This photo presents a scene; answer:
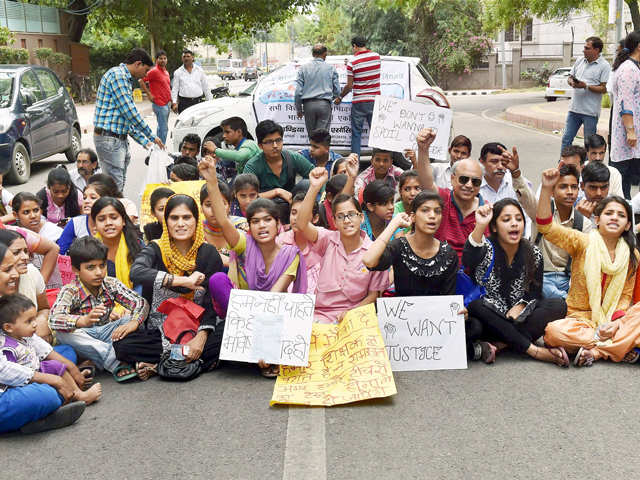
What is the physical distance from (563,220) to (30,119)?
977 centimetres

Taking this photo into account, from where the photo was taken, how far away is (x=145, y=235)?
19.5 feet

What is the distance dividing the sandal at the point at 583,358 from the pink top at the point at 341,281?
1268mm

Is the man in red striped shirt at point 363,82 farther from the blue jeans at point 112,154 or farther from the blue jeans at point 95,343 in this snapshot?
the blue jeans at point 95,343

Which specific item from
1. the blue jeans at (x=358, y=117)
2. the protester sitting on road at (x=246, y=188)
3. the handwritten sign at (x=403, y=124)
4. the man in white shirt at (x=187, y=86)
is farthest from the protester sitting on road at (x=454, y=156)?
the man in white shirt at (x=187, y=86)

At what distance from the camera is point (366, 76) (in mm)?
10102

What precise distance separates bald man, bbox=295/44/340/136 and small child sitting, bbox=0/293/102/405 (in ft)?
20.4

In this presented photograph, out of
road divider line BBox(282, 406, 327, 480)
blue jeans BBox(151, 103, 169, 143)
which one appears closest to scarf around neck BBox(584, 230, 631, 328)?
road divider line BBox(282, 406, 327, 480)

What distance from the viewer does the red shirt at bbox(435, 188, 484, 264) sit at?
5465 mm

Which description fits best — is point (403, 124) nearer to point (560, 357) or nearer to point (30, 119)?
point (560, 357)

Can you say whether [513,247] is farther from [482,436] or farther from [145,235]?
[145,235]

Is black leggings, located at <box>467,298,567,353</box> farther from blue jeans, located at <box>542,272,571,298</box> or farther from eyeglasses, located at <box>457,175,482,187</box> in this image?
eyeglasses, located at <box>457,175,482,187</box>

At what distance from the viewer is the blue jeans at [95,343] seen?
4523mm

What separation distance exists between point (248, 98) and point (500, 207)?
725 centimetres

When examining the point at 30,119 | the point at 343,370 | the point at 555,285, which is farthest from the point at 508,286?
the point at 30,119
